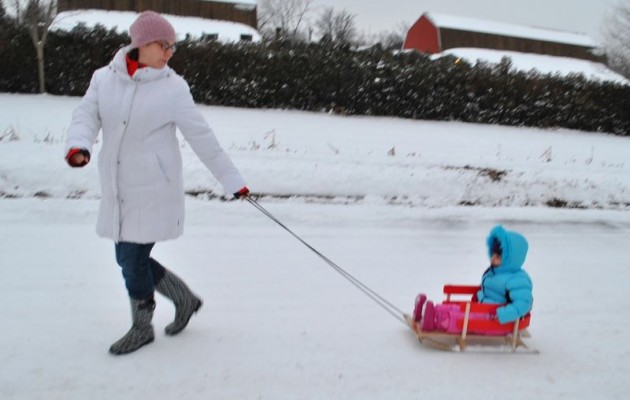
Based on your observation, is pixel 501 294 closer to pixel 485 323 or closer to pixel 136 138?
pixel 485 323

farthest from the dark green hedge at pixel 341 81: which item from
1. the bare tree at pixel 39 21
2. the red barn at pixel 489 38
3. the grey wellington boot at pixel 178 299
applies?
the red barn at pixel 489 38

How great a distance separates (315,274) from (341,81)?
10275 millimetres

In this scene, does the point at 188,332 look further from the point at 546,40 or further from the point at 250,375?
the point at 546,40

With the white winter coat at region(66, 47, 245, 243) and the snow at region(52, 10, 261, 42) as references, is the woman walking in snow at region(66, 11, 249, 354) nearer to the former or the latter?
the white winter coat at region(66, 47, 245, 243)

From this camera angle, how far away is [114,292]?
419 centimetres

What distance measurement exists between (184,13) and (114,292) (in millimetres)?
26538

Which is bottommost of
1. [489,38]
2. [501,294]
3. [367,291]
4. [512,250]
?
[367,291]

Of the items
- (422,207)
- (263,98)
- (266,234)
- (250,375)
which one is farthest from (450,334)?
(263,98)

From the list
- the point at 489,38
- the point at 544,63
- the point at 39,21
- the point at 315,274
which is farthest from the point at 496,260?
the point at 489,38

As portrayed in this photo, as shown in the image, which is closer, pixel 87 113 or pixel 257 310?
pixel 87 113

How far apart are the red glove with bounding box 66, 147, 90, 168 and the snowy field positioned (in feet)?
3.63

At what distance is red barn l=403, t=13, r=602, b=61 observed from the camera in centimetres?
3666

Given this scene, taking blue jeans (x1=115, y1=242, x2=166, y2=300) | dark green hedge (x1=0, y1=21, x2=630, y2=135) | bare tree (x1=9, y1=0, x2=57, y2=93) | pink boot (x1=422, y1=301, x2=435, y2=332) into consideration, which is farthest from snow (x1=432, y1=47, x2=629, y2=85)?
blue jeans (x1=115, y1=242, x2=166, y2=300)

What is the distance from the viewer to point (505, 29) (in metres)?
37.4
